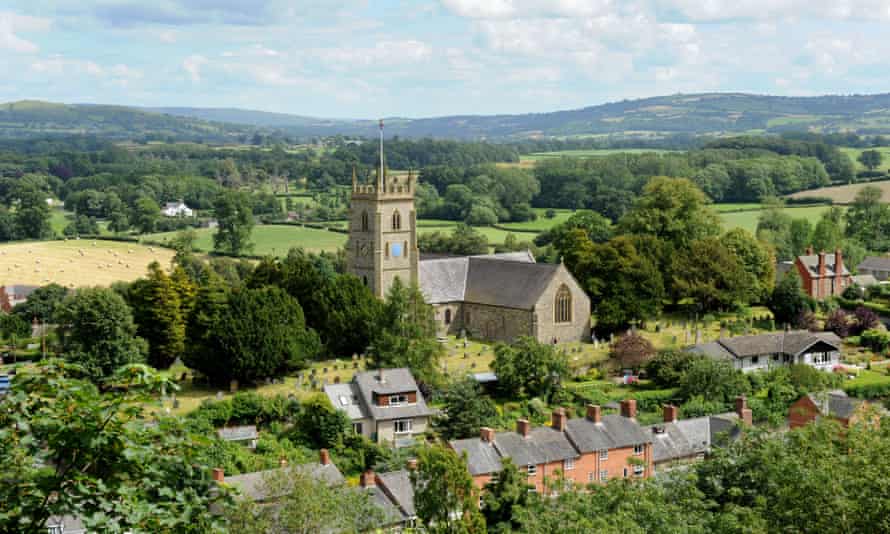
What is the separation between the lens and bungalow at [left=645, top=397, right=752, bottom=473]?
141 ft

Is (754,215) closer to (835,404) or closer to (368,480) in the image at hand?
(835,404)

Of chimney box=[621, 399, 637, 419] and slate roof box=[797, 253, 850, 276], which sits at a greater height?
slate roof box=[797, 253, 850, 276]

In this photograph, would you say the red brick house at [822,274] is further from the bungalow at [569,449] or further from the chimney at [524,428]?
the chimney at [524,428]

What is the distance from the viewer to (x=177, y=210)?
140 m

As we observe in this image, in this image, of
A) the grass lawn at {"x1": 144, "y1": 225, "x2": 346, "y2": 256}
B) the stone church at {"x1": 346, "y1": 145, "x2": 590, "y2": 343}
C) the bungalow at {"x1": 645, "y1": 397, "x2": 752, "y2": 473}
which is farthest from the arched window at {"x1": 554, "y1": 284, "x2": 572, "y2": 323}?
the grass lawn at {"x1": 144, "y1": 225, "x2": 346, "y2": 256}

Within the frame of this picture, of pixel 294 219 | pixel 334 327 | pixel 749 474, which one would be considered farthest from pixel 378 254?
pixel 294 219

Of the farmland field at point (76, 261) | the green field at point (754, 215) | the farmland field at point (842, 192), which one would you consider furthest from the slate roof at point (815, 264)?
the farmland field at point (76, 261)

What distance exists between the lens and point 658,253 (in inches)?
2825

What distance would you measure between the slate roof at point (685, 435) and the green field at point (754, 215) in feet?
215

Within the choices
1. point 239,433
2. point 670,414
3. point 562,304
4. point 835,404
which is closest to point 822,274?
point 562,304

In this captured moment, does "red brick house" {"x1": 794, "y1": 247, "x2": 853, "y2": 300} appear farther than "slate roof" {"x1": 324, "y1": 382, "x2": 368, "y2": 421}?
Yes

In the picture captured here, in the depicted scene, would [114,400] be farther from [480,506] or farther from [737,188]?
[737,188]

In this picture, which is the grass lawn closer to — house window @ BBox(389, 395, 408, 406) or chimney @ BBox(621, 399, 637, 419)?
house window @ BBox(389, 395, 408, 406)

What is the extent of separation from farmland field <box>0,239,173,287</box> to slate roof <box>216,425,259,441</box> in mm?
41754
